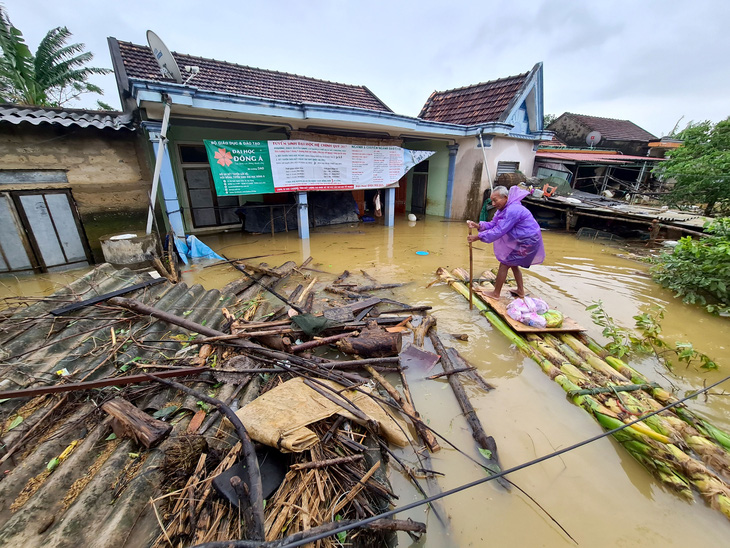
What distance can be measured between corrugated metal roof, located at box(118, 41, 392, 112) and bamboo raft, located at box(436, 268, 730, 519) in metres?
8.67

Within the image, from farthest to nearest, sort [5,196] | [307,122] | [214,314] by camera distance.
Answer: [307,122] → [5,196] → [214,314]

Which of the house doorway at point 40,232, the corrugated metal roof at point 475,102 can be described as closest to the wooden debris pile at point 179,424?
the house doorway at point 40,232

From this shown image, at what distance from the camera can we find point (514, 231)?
198 inches

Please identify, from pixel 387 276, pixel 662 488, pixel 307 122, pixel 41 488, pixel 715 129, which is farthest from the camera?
pixel 715 129

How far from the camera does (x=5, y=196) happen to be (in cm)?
609

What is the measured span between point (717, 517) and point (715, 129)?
15.3m

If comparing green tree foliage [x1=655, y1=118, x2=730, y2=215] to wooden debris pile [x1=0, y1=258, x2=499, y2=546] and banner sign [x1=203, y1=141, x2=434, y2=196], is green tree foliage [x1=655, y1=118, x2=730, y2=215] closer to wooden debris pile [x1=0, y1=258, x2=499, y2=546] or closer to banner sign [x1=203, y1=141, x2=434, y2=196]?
banner sign [x1=203, y1=141, x2=434, y2=196]

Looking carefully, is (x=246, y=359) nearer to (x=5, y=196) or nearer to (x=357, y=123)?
(x=5, y=196)

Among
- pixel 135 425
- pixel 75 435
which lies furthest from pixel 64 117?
pixel 135 425

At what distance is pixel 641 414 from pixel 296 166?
354 inches

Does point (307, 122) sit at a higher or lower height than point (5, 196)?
higher

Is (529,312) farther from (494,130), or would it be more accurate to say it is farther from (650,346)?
(494,130)

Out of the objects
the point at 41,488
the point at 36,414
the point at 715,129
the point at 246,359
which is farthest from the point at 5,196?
the point at 715,129

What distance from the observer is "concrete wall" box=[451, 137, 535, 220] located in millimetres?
12086
